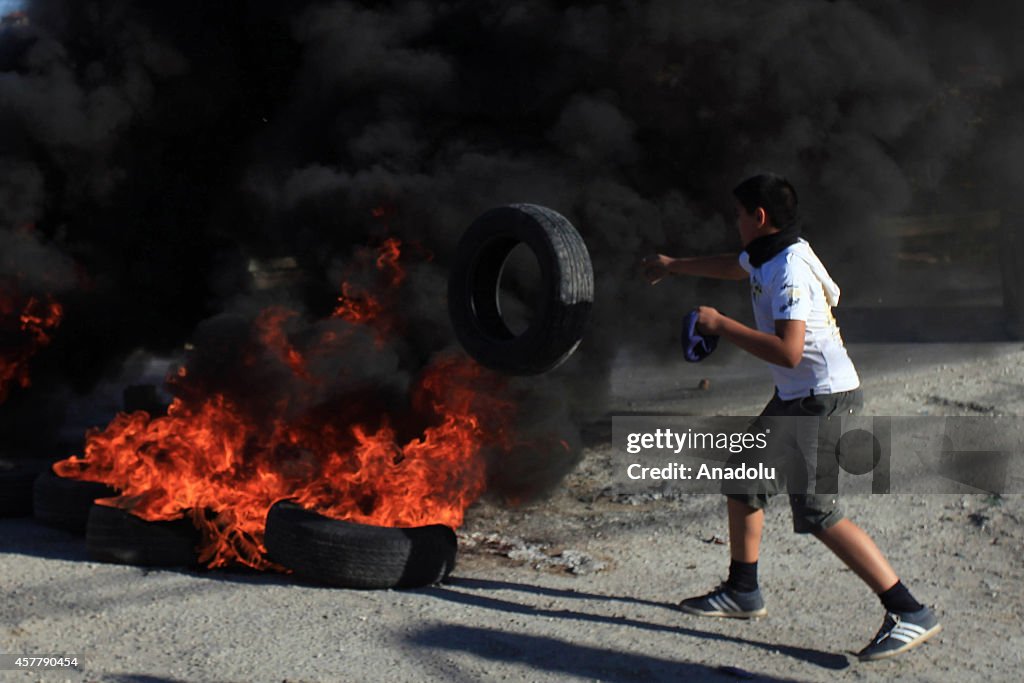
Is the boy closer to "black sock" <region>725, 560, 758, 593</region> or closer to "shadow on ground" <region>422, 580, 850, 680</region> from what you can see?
"shadow on ground" <region>422, 580, 850, 680</region>

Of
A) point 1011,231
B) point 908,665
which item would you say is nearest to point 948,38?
point 1011,231

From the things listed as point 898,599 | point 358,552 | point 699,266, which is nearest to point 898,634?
point 898,599

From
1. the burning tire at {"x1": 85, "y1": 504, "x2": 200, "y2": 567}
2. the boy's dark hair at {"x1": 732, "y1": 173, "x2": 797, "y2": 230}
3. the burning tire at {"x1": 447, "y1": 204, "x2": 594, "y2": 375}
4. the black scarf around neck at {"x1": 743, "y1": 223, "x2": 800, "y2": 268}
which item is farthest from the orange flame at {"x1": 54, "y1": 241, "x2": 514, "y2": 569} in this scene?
the boy's dark hair at {"x1": 732, "y1": 173, "x2": 797, "y2": 230}

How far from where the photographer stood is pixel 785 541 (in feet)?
19.3

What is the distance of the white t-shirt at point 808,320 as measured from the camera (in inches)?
161

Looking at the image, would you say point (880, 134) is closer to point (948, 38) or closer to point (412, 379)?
point (948, 38)

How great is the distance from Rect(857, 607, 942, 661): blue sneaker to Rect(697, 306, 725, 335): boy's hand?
1.43 metres

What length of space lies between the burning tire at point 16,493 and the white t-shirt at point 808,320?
16.2ft

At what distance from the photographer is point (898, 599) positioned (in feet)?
13.6

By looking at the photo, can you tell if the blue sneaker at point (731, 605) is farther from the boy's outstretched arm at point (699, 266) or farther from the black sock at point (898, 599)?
the boy's outstretched arm at point (699, 266)

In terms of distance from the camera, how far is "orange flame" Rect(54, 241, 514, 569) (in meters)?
5.57

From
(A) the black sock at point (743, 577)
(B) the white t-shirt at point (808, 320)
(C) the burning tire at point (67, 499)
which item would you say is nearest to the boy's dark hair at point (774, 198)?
(B) the white t-shirt at point (808, 320)

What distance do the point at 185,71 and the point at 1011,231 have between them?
877 cm

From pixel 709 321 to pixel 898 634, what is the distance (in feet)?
5.04
